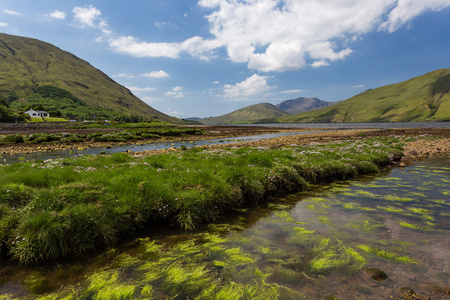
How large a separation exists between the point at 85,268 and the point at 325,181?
14.2m

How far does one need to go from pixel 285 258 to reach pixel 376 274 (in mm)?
2192

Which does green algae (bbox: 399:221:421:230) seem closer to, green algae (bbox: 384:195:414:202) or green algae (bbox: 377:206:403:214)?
green algae (bbox: 377:206:403:214)

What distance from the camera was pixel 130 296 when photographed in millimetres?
4809

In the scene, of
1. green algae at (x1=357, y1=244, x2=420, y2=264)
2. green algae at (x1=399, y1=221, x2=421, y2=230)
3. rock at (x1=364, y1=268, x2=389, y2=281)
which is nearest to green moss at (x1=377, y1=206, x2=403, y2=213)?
green algae at (x1=399, y1=221, x2=421, y2=230)

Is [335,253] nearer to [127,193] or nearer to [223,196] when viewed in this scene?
[223,196]

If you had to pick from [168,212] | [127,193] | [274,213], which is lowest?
[274,213]

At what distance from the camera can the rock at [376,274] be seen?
5.23 meters

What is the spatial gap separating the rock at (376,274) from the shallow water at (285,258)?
0.10 m

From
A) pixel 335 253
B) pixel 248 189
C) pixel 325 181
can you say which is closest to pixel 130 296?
pixel 335 253

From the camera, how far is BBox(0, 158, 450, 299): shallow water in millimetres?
5039

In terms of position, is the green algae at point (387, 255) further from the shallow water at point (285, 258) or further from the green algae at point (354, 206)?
the green algae at point (354, 206)

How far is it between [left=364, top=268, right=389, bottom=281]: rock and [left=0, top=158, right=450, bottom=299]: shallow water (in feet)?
0.32

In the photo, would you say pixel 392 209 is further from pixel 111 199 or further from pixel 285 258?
pixel 111 199

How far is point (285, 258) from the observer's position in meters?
6.19
